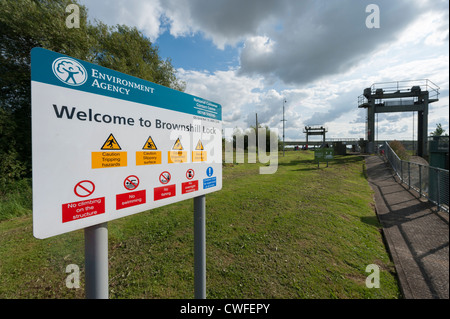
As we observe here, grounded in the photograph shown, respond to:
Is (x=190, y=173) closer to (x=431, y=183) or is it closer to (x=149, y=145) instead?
(x=149, y=145)

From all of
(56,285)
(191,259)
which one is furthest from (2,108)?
(191,259)

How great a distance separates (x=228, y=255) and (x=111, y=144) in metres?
3.32

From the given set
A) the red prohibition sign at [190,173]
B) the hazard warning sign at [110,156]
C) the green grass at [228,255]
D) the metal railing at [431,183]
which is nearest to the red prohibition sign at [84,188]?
the hazard warning sign at [110,156]

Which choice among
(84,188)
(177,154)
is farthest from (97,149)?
(177,154)

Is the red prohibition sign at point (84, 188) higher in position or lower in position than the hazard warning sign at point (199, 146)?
lower

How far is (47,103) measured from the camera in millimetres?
1174

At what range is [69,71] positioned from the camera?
1.29 meters

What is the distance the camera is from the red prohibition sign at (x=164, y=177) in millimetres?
1842

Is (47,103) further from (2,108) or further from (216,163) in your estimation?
(2,108)

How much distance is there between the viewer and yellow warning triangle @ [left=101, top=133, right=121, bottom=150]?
4.73 feet

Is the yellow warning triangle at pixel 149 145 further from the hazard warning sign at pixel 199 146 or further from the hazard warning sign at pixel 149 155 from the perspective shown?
the hazard warning sign at pixel 199 146

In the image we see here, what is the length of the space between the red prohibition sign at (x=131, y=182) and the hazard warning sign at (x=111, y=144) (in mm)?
260
